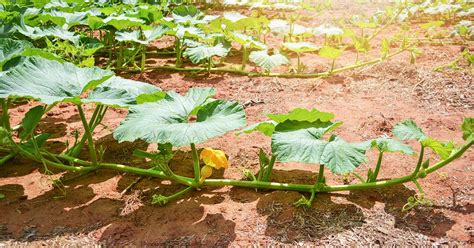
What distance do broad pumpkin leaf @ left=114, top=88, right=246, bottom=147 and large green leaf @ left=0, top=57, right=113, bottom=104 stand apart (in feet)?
0.88

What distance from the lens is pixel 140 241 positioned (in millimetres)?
1954

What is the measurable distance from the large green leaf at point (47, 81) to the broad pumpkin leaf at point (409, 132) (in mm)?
1408

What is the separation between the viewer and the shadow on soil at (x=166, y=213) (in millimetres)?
1980

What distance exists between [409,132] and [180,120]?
42.3 inches

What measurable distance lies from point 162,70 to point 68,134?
5.61 feet

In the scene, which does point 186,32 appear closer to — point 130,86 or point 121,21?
point 121,21

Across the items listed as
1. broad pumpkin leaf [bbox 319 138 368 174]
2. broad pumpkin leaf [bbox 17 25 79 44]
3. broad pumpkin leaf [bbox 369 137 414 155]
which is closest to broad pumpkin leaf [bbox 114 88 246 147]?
broad pumpkin leaf [bbox 319 138 368 174]

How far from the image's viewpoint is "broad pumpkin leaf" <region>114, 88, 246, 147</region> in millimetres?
1926

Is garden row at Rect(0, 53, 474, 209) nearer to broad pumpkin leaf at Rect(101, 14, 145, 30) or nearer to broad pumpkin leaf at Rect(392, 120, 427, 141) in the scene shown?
broad pumpkin leaf at Rect(392, 120, 427, 141)

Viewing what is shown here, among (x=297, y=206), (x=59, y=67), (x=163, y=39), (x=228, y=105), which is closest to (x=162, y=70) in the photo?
(x=163, y=39)

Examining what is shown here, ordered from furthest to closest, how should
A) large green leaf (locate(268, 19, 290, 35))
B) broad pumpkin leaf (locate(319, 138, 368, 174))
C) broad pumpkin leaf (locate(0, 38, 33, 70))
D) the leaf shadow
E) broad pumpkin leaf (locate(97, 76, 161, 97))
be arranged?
large green leaf (locate(268, 19, 290, 35)), broad pumpkin leaf (locate(0, 38, 33, 70)), broad pumpkin leaf (locate(97, 76, 161, 97)), the leaf shadow, broad pumpkin leaf (locate(319, 138, 368, 174))

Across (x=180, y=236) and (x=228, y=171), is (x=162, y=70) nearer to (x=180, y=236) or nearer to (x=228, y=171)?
(x=228, y=171)

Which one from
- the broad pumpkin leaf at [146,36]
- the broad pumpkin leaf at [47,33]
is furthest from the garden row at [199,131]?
the broad pumpkin leaf at [146,36]

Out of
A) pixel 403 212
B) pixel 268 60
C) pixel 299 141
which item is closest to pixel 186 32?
pixel 268 60
